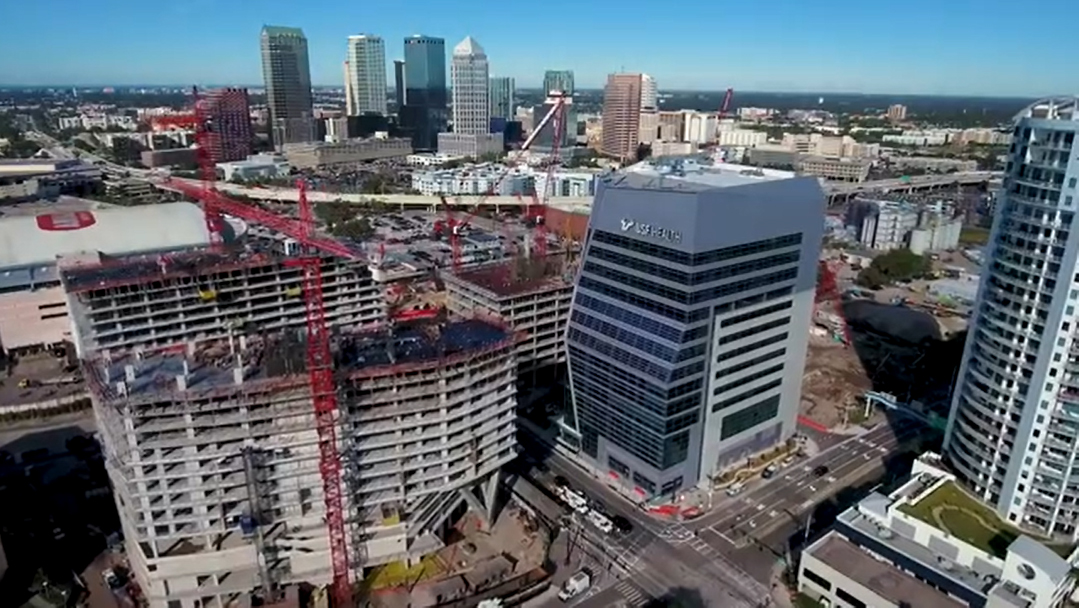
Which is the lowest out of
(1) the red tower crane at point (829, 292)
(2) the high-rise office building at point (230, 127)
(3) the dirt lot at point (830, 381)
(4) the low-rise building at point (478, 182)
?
(3) the dirt lot at point (830, 381)

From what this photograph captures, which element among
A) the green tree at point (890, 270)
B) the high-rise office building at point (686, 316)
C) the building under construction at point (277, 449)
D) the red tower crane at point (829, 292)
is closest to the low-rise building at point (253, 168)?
the red tower crane at point (829, 292)

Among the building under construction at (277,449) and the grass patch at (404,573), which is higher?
Result: the building under construction at (277,449)

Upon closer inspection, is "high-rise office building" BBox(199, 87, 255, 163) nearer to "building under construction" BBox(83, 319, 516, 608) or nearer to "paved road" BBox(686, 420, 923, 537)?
"building under construction" BBox(83, 319, 516, 608)

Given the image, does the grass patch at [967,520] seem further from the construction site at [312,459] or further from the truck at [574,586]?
the construction site at [312,459]

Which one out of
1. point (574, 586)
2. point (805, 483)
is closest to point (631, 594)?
point (574, 586)

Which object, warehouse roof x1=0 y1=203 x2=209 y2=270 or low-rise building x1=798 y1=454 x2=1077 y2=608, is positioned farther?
warehouse roof x1=0 y1=203 x2=209 y2=270

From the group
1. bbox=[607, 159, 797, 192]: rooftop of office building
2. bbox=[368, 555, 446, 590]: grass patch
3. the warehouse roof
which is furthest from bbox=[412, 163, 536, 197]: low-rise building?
bbox=[368, 555, 446, 590]: grass patch
